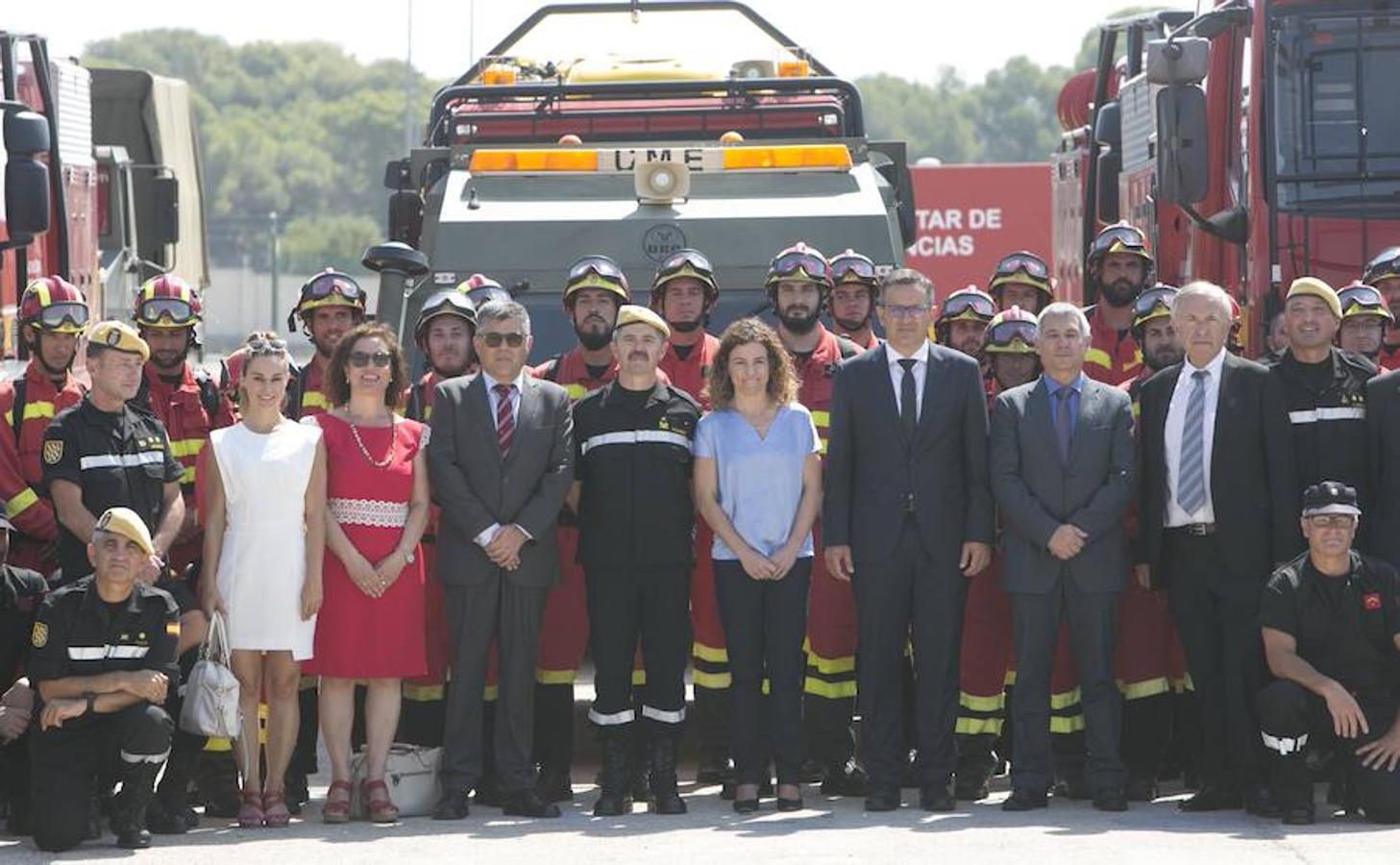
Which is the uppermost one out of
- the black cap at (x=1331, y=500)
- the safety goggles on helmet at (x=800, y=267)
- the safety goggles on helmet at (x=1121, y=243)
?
the safety goggles on helmet at (x=1121, y=243)

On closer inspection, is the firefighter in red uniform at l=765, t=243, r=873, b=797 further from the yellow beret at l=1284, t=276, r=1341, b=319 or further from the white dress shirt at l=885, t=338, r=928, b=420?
the yellow beret at l=1284, t=276, r=1341, b=319

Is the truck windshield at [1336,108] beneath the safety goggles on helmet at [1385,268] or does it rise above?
A: above

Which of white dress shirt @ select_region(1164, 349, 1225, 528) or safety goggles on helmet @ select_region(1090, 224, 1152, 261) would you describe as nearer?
white dress shirt @ select_region(1164, 349, 1225, 528)

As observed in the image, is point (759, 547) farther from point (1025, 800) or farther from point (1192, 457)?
point (1192, 457)

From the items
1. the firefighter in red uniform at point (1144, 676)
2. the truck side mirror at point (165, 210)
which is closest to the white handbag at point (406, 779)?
the firefighter in red uniform at point (1144, 676)

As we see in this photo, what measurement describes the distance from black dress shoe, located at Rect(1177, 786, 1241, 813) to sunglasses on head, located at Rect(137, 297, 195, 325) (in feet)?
13.9

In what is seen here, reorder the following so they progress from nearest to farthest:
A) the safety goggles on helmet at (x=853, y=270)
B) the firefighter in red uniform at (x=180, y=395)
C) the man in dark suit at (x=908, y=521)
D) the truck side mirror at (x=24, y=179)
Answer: the man in dark suit at (x=908, y=521) → the firefighter in red uniform at (x=180, y=395) → the safety goggles on helmet at (x=853, y=270) → the truck side mirror at (x=24, y=179)

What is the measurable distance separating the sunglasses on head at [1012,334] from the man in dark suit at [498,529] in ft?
6.23

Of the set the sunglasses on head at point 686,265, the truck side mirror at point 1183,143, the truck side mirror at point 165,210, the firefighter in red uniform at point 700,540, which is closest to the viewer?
the firefighter in red uniform at point 700,540

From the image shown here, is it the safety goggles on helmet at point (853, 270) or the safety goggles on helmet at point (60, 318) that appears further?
the safety goggles on helmet at point (853, 270)

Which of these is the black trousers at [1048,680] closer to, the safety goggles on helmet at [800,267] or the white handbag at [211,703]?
the safety goggles on helmet at [800,267]

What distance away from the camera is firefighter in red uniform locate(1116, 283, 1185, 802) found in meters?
10.2

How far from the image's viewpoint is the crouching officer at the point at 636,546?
32.8 feet

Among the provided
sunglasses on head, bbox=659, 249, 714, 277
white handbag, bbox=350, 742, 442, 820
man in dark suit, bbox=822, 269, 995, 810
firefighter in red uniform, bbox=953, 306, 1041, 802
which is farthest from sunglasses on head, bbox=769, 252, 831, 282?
white handbag, bbox=350, 742, 442, 820
